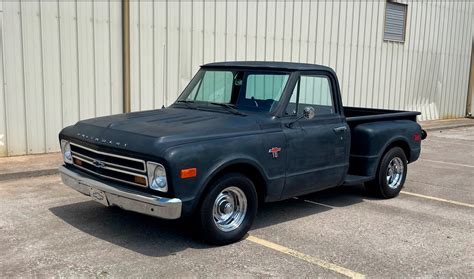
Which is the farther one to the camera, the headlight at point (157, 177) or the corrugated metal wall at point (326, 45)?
the corrugated metal wall at point (326, 45)

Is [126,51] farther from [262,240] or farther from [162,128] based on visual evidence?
[262,240]

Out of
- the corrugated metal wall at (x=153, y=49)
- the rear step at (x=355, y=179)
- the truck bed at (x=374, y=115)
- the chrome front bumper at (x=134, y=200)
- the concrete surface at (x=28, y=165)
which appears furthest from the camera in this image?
the corrugated metal wall at (x=153, y=49)

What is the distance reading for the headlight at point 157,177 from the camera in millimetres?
4551

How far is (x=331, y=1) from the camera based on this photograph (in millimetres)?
14062

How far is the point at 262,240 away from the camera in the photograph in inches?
208

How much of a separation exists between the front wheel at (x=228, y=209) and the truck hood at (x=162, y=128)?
49 cm

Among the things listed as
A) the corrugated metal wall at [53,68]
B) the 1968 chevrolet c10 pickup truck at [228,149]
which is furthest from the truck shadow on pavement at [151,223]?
the corrugated metal wall at [53,68]

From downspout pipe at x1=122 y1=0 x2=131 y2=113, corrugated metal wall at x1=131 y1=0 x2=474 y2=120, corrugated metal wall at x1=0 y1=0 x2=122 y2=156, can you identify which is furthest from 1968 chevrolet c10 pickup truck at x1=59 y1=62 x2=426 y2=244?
corrugated metal wall at x1=131 y1=0 x2=474 y2=120

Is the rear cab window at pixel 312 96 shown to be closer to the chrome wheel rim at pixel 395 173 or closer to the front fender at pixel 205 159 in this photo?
the front fender at pixel 205 159

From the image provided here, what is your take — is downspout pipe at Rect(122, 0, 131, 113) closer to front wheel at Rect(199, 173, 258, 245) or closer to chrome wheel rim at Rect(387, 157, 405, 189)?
chrome wheel rim at Rect(387, 157, 405, 189)

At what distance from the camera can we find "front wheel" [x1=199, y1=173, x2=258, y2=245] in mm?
4855

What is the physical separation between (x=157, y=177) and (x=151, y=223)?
1.27 meters

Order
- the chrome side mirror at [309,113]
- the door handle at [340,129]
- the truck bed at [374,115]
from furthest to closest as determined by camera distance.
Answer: the truck bed at [374,115]
the door handle at [340,129]
the chrome side mirror at [309,113]

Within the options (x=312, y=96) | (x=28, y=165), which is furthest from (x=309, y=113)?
(x=28, y=165)
